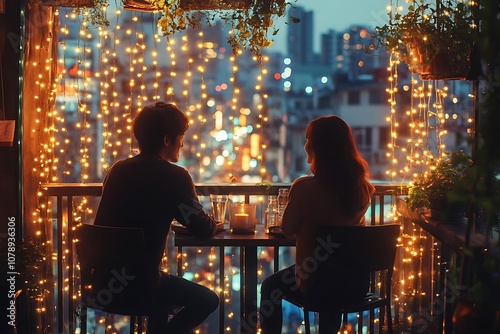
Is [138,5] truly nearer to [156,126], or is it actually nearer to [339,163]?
[156,126]

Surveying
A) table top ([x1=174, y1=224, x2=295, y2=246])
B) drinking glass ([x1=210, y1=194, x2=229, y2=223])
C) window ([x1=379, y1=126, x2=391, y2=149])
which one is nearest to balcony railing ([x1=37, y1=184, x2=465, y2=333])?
drinking glass ([x1=210, y1=194, x2=229, y2=223])

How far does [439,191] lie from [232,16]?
1477 mm

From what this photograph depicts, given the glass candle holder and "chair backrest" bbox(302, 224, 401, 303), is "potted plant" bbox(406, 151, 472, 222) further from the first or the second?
the glass candle holder

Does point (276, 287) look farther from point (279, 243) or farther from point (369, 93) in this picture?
point (369, 93)

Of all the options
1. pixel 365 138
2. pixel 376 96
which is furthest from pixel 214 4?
pixel 365 138

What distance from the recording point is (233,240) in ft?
10.3

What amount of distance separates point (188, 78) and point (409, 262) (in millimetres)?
1862

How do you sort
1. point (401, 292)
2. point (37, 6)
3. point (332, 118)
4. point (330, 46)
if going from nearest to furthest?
1. point (332, 118)
2. point (37, 6)
3. point (401, 292)
4. point (330, 46)

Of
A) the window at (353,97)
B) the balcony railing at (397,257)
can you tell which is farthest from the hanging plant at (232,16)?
the window at (353,97)

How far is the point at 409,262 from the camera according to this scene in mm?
4359

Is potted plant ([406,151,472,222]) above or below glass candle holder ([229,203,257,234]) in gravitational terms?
above

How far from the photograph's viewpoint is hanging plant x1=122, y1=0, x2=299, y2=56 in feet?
12.3

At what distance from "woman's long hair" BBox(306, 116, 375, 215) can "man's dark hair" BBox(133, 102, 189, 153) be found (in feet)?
2.06

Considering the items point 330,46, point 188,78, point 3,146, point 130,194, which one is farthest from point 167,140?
point 330,46
